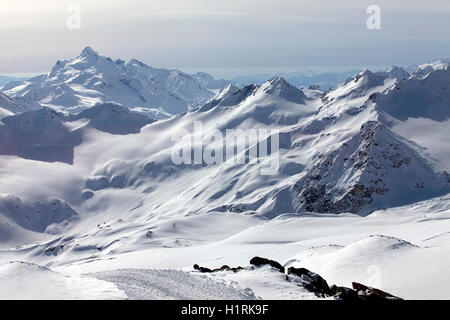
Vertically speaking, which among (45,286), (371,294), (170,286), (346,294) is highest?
(45,286)

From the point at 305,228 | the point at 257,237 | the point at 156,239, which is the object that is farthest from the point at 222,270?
the point at 156,239

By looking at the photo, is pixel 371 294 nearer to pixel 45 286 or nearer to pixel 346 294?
pixel 346 294

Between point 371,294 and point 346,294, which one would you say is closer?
point 371,294

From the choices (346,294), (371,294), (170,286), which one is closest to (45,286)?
(170,286)

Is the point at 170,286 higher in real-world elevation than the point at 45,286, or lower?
lower

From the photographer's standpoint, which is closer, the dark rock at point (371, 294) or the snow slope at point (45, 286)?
the snow slope at point (45, 286)

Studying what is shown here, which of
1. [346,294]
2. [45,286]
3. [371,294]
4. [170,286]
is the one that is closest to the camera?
[45,286]

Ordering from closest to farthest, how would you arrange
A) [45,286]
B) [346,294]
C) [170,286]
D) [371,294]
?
[45,286] → [170,286] → [371,294] → [346,294]

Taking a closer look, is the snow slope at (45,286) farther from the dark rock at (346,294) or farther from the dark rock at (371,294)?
the dark rock at (371,294)

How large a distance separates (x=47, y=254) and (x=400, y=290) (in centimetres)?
16525

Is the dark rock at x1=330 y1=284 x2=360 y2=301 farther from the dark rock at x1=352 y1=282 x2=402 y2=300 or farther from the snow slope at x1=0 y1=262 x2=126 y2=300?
the snow slope at x1=0 y1=262 x2=126 y2=300

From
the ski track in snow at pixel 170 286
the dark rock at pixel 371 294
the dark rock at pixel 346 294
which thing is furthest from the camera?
the dark rock at pixel 346 294

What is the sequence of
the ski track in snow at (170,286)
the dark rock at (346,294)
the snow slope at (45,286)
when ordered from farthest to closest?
the dark rock at (346,294), the ski track in snow at (170,286), the snow slope at (45,286)

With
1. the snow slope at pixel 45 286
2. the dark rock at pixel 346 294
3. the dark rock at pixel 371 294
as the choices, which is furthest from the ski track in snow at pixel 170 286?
the dark rock at pixel 371 294
